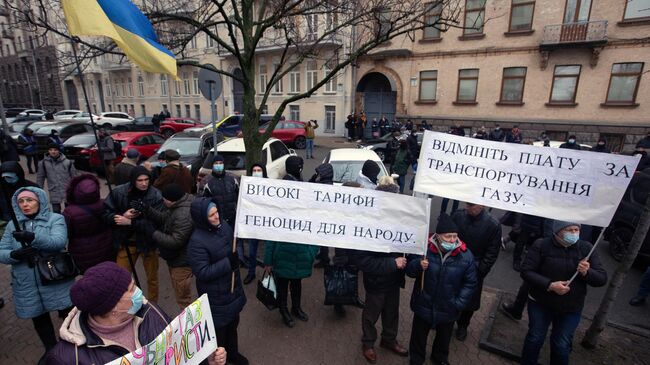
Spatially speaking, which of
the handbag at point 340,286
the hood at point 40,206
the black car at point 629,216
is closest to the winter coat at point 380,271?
the handbag at point 340,286

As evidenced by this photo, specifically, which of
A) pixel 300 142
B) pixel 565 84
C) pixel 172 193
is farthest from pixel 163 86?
pixel 172 193

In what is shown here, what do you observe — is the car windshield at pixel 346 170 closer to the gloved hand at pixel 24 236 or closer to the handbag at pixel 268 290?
the handbag at pixel 268 290

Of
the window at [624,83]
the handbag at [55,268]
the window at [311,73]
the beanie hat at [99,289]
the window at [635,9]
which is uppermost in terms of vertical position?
the window at [635,9]

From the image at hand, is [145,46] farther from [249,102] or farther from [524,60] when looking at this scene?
[524,60]

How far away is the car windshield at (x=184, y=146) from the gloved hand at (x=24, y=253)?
22.0 ft

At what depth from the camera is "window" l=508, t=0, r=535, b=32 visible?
18.4m

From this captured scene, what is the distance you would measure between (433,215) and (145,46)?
23.0 ft

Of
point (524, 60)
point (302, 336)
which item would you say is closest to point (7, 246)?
point (302, 336)

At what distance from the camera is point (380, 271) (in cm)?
337

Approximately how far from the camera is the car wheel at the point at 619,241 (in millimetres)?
5855

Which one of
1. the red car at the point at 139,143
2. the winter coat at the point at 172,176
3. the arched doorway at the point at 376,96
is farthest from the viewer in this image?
the arched doorway at the point at 376,96

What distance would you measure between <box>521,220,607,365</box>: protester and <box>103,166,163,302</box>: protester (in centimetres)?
415

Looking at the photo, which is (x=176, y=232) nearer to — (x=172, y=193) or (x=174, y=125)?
(x=172, y=193)

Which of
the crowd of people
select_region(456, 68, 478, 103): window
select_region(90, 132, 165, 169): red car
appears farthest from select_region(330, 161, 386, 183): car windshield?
select_region(456, 68, 478, 103): window
